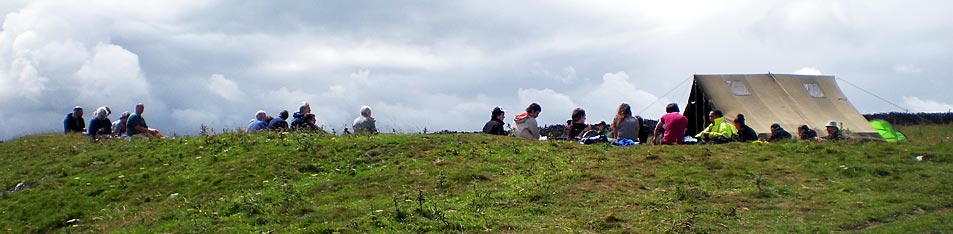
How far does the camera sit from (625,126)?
55.1 feet

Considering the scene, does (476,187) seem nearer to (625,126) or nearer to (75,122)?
(625,126)

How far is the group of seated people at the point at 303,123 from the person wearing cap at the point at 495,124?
6.48ft

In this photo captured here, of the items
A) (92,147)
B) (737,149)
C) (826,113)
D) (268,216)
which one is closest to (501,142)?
(737,149)

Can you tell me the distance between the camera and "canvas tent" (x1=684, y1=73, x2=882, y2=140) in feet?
72.6

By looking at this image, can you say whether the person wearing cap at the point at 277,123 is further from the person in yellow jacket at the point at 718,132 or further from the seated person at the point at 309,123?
the person in yellow jacket at the point at 718,132

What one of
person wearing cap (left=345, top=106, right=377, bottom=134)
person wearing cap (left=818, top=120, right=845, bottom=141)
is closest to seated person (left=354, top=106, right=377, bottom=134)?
person wearing cap (left=345, top=106, right=377, bottom=134)

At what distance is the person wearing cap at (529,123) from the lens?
17.0 meters

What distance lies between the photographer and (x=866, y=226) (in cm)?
1017

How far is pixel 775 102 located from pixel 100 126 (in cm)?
1483

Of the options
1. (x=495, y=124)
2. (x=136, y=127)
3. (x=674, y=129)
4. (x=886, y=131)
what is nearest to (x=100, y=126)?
(x=136, y=127)

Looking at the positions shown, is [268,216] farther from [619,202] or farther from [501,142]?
[501,142]

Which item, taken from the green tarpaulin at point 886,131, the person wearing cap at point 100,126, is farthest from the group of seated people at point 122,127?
the green tarpaulin at point 886,131

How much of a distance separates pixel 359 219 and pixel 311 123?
7.98 metres

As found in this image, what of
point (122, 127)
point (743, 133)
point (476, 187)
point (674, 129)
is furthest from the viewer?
point (122, 127)
